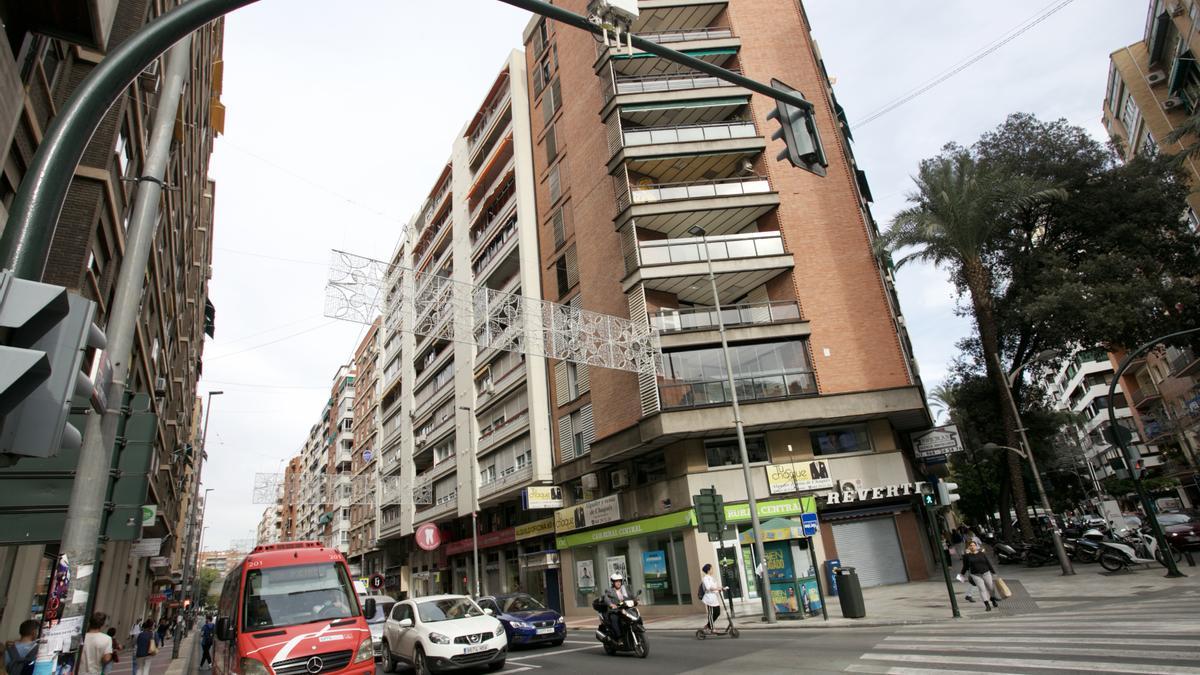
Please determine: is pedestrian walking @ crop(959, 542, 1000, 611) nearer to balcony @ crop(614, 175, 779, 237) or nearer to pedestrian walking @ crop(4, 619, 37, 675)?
balcony @ crop(614, 175, 779, 237)

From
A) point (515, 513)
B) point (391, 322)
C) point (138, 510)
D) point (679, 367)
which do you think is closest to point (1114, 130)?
point (679, 367)

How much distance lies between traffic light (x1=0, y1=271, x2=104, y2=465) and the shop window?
71.1 feet

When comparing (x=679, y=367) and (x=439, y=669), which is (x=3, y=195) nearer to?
(x=439, y=669)

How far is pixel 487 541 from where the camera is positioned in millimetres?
35156

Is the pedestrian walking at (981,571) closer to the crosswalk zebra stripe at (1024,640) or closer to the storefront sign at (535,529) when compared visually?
the crosswalk zebra stripe at (1024,640)

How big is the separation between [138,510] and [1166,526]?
29154mm

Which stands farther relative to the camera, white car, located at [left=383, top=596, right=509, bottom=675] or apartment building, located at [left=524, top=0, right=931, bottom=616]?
apartment building, located at [left=524, top=0, right=931, bottom=616]

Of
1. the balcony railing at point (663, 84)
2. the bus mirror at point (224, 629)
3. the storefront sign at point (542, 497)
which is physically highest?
the balcony railing at point (663, 84)

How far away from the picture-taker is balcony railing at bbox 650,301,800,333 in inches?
929

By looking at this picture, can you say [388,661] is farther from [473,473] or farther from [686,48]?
[686,48]

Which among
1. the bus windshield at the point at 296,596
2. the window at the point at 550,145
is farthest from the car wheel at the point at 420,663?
the window at the point at 550,145

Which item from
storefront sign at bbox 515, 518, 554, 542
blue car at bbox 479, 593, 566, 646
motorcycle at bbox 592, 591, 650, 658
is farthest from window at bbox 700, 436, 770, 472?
motorcycle at bbox 592, 591, 650, 658

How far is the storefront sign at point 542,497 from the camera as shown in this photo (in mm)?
28188

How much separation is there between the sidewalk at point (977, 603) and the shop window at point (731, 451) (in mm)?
4904
